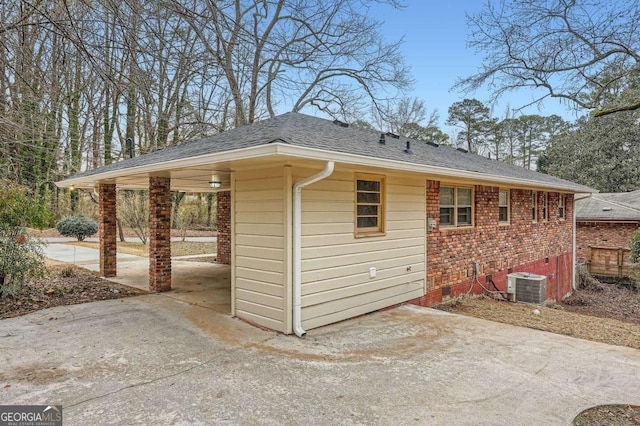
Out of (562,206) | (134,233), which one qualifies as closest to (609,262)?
(562,206)

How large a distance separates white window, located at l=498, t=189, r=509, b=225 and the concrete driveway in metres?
4.81

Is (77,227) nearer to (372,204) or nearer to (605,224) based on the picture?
(372,204)

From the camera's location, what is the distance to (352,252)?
591 cm

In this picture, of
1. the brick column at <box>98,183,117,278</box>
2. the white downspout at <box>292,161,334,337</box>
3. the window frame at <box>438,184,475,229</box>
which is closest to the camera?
the white downspout at <box>292,161,334,337</box>

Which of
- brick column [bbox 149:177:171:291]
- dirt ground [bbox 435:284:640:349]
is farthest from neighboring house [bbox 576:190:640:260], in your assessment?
brick column [bbox 149:177:171:291]

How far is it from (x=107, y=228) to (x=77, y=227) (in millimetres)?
10450

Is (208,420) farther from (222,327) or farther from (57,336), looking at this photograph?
(57,336)

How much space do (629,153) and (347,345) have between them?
89.4 ft

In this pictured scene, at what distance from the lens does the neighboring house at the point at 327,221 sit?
199 inches

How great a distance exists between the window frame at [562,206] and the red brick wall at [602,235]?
460 cm

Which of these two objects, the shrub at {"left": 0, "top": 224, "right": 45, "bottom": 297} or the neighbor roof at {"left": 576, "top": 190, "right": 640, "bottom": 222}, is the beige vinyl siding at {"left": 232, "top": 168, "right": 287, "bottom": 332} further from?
the neighbor roof at {"left": 576, "top": 190, "right": 640, "bottom": 222}

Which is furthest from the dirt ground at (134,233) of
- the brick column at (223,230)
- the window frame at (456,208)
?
the window frame at (456,208)

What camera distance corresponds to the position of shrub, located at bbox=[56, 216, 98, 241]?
17.5 metres

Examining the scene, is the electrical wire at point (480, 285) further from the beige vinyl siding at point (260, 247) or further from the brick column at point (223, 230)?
the brick column at point (223, 230)
